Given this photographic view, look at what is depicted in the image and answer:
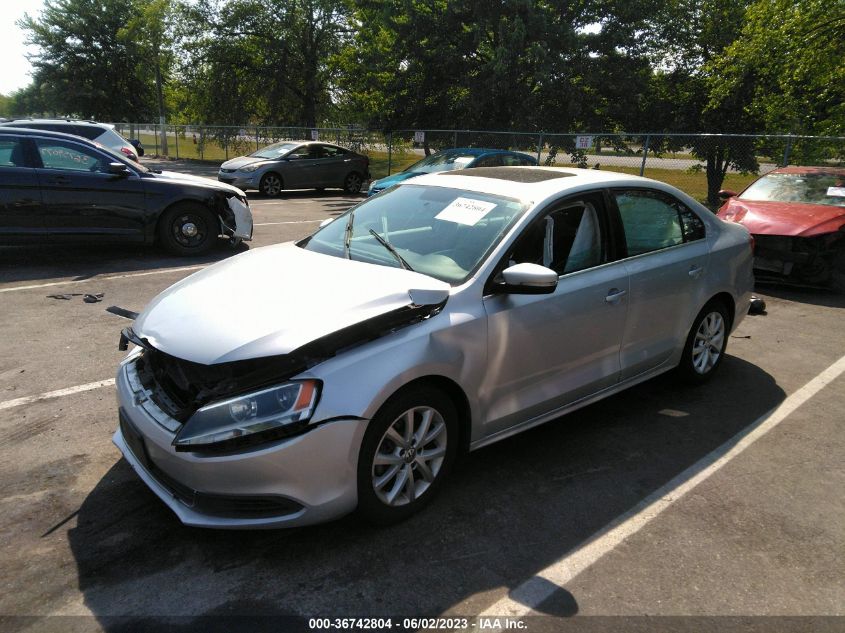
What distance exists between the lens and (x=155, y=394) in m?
2.98

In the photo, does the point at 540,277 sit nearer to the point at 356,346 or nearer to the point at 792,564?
the point at 356,346

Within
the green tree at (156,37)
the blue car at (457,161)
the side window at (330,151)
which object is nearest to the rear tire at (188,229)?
the blue car at (457,161)

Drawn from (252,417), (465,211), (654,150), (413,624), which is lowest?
(413,624)

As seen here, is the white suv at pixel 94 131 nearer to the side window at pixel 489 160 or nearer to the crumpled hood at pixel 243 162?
the crumpled hood at pixel 243 162

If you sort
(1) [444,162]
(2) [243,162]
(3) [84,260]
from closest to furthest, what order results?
(3) [84,260], (1) [444,162], (2) [243,162]

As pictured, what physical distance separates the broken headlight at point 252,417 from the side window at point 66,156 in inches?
273

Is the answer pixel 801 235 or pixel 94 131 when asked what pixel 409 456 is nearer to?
pixel 801 235

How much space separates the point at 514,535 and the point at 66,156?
307 inches

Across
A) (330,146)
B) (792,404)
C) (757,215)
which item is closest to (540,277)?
(792,404)

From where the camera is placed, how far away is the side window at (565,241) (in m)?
3.57

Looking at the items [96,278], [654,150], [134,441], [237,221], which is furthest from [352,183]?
[134,441]

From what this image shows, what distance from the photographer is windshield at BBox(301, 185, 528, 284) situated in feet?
11.5

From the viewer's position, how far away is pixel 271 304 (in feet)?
10.0

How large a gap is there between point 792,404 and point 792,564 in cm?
213
